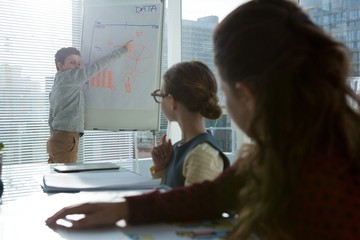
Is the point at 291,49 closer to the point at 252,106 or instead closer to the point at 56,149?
the point at 252,106

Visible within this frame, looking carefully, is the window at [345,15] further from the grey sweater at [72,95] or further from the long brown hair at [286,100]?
the long brown hair at [286,100]

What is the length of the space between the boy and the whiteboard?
0.21 ft

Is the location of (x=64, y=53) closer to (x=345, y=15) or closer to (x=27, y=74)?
(x=27, y=74)

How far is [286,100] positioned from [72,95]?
254cm

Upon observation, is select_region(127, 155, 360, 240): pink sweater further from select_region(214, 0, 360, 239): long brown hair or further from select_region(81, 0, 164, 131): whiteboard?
select_region(81, 0, 164, 131): whiteboard

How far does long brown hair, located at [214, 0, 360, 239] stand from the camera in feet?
1.93

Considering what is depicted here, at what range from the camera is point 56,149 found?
2.94 metres

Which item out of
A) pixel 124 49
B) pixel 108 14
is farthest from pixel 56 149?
pixel 108 14

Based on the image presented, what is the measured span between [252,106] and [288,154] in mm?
94

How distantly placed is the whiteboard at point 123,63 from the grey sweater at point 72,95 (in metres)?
0.06

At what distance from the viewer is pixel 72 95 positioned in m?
2.94

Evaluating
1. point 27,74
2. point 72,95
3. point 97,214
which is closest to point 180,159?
point 97,214

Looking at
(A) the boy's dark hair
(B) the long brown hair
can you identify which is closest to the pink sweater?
(B) the long brown hair

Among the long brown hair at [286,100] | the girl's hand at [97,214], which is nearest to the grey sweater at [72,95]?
the girl's hand at [97,214]
